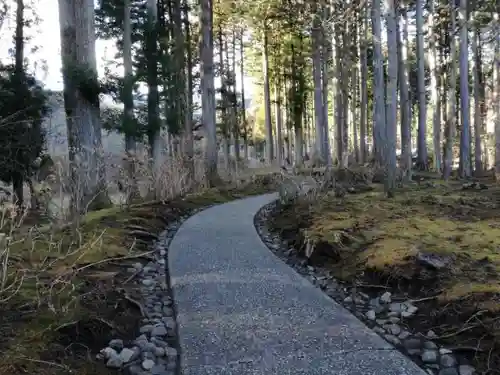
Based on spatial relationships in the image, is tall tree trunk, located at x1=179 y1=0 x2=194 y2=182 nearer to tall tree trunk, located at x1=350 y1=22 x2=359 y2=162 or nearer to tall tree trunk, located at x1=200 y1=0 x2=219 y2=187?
tall tree trunk, located at x1=200 y1=0 x2=219 y2=187

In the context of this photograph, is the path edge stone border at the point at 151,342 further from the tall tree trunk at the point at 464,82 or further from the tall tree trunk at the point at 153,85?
the tall tree trunk at the point at 464,82

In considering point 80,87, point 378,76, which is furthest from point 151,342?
point 378,76

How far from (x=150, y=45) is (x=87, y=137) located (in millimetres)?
6756

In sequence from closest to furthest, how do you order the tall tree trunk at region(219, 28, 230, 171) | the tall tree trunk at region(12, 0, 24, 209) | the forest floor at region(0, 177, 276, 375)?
the forest floor at region(0, 177, 276, 375) < the tall tree trunk at region(12, 0, 24, 209) < the tall tree trunk at region(219, 28, 230, 171)

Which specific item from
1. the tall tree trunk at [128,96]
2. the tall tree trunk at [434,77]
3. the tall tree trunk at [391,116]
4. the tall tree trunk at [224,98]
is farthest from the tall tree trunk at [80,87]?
the tall tree trunk at [224,98]

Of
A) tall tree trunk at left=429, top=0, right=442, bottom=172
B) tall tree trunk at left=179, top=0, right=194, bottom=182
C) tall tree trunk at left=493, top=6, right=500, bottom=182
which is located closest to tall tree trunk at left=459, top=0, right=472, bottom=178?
tall tree trunk at left=493, top=6, right=500, bottom=182

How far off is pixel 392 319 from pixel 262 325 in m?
0.98

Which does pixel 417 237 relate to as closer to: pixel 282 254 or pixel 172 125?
pixel 282 254

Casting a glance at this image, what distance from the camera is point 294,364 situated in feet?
8.69

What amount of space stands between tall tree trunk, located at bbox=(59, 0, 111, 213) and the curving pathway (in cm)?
249

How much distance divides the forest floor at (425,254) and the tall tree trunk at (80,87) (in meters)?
2.99

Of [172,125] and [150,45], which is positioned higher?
[150,45]

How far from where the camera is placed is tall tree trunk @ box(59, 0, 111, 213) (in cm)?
691

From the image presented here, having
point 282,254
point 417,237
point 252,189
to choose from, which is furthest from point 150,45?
point 417,237
